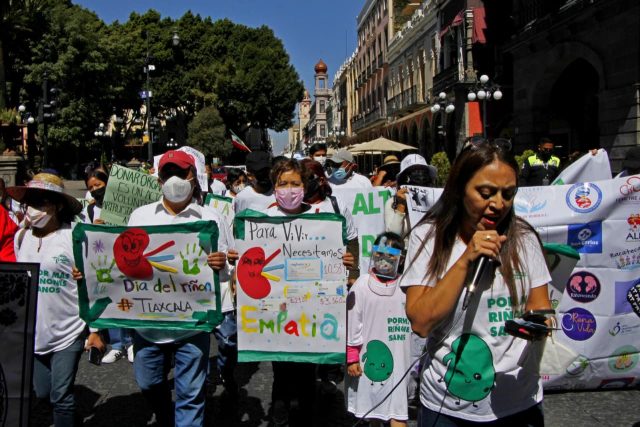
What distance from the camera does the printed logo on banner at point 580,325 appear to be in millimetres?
5242

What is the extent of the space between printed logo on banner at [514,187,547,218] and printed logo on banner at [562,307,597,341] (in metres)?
0.83

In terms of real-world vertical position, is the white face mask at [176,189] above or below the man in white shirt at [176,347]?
above

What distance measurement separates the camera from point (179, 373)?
150 inches

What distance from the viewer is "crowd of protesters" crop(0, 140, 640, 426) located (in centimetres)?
229

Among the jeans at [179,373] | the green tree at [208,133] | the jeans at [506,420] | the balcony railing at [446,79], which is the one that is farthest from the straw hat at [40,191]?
the green tree at [208,133]

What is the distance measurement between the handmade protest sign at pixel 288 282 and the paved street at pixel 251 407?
0.60 meters

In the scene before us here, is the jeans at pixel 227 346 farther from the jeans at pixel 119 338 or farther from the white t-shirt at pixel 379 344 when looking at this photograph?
the jeans at pixel 119 338

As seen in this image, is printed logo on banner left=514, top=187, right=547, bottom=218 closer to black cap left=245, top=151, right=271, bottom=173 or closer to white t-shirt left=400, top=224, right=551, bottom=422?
black cap left=245, top=151, right=271, bottom=173

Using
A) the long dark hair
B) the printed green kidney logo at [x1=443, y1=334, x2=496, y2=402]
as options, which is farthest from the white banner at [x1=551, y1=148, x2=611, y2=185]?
the printed green kidney logo at [x1=443, y1=334, x2=496, y2=402]

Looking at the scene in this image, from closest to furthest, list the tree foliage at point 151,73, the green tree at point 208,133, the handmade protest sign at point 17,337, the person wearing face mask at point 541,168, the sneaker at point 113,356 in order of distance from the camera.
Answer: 1. the handmade protest sign at point 17,337
2. the sneaker at point 113,356
3. the person wearing face mask at point 541,168
4. the tree foliage at point 151,73
5. the green tree at point 208,133

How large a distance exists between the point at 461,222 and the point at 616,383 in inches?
146

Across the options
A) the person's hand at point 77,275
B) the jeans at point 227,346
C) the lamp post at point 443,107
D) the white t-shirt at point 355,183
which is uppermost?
the lamp post at point 443,107

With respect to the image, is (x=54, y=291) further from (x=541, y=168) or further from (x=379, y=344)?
(x=541, y=168)

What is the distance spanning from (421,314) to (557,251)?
0.86 meters
